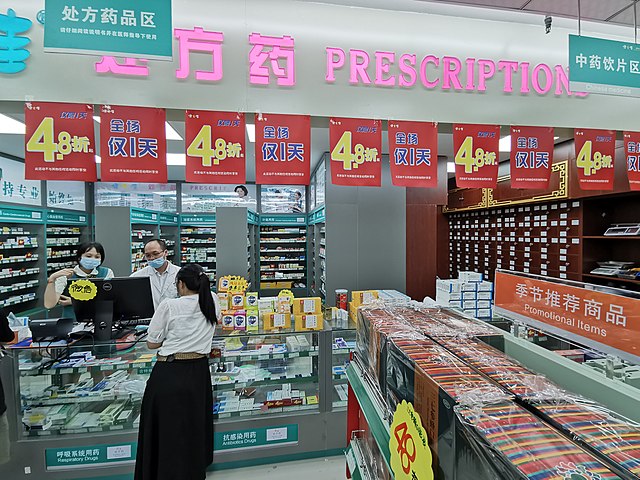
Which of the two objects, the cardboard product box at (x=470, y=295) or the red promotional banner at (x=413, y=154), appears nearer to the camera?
the cardboard product box at (x=470, y=295)

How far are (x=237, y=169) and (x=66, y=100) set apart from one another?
1.85 meters

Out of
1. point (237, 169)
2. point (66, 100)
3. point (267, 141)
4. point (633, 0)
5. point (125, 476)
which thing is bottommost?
point (125, 476)

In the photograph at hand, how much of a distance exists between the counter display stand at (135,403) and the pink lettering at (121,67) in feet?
8.77

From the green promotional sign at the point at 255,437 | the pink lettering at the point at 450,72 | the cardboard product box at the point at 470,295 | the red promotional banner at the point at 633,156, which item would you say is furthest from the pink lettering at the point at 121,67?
the red promotional banner at the point at 633,156

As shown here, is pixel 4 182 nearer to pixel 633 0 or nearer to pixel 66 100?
pixel 66 100

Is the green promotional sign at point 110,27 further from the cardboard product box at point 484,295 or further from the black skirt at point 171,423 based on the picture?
the cardboard product box at point 484,295

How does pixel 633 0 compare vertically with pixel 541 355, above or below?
above

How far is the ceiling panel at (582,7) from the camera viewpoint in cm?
323

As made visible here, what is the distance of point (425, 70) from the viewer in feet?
13.0

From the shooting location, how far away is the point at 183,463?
248 centimetres

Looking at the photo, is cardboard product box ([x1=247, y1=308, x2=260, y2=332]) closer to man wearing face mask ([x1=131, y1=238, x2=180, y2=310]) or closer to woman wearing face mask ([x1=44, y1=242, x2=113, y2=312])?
man wearing face mask ([x1=131, y1=238, x2=180, y2=310])

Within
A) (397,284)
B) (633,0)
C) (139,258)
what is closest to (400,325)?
(633,0)

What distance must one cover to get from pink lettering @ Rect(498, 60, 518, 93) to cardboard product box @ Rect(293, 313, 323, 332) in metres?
3.60

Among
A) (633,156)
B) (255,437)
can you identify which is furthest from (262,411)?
(633,156)
